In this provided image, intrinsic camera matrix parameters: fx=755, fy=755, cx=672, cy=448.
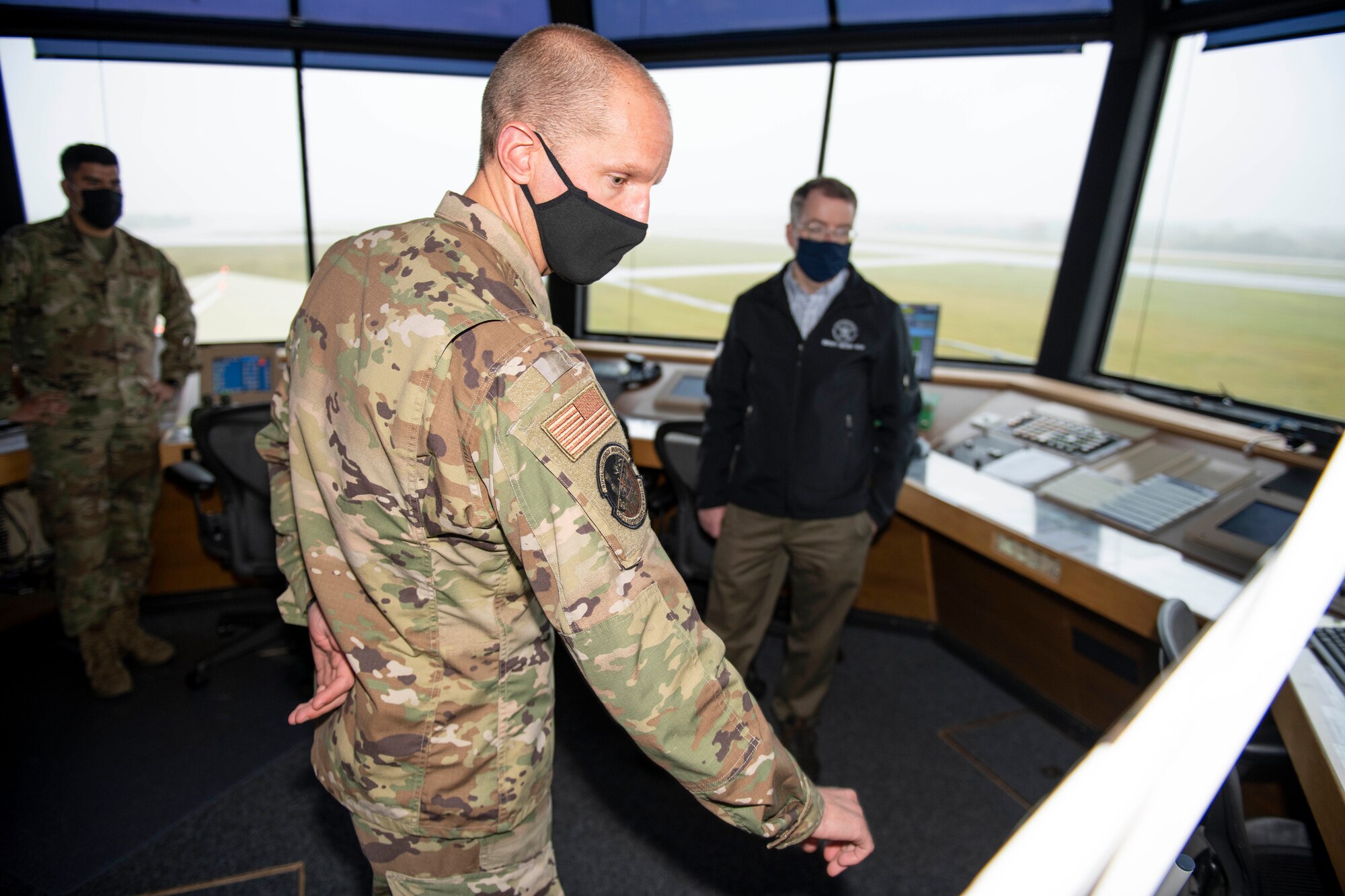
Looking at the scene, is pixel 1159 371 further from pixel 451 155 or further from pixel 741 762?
pixel 741 762

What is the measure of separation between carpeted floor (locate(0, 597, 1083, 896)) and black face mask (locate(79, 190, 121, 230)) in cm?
148

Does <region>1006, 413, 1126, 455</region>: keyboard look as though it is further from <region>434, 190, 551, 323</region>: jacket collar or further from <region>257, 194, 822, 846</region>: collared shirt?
<region>434, 190, 551, 323</region>: jacket collar

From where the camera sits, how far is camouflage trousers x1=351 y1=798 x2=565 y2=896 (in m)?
0.93

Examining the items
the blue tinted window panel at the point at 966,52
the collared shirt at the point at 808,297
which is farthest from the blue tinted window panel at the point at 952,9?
the collared shirt at the point at 808,297

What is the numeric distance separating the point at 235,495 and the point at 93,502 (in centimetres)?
47

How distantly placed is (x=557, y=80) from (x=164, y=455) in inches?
97.6

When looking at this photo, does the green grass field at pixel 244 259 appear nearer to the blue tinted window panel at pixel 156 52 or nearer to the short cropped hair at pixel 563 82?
the blue tinted window panel at pixel 156 52

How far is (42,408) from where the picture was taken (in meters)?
2.27

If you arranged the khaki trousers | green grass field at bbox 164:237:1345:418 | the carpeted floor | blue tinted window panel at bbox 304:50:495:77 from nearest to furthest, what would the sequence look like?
the carpeted floor → the khaki trousers → blue tinted window panel at bbox 304:50:495:77 → green grass field at bbox 164:237:1345:418

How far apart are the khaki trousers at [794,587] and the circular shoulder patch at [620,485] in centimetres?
133

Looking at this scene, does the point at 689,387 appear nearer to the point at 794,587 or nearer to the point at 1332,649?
the point at 794,587

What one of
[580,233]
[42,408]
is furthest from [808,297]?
[42,408]

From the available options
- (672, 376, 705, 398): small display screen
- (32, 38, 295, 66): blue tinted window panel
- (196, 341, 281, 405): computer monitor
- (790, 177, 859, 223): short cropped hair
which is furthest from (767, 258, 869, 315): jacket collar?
(32, 38, 295, 66): blue tinted window panel

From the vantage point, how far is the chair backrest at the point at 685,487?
2.33 meters
